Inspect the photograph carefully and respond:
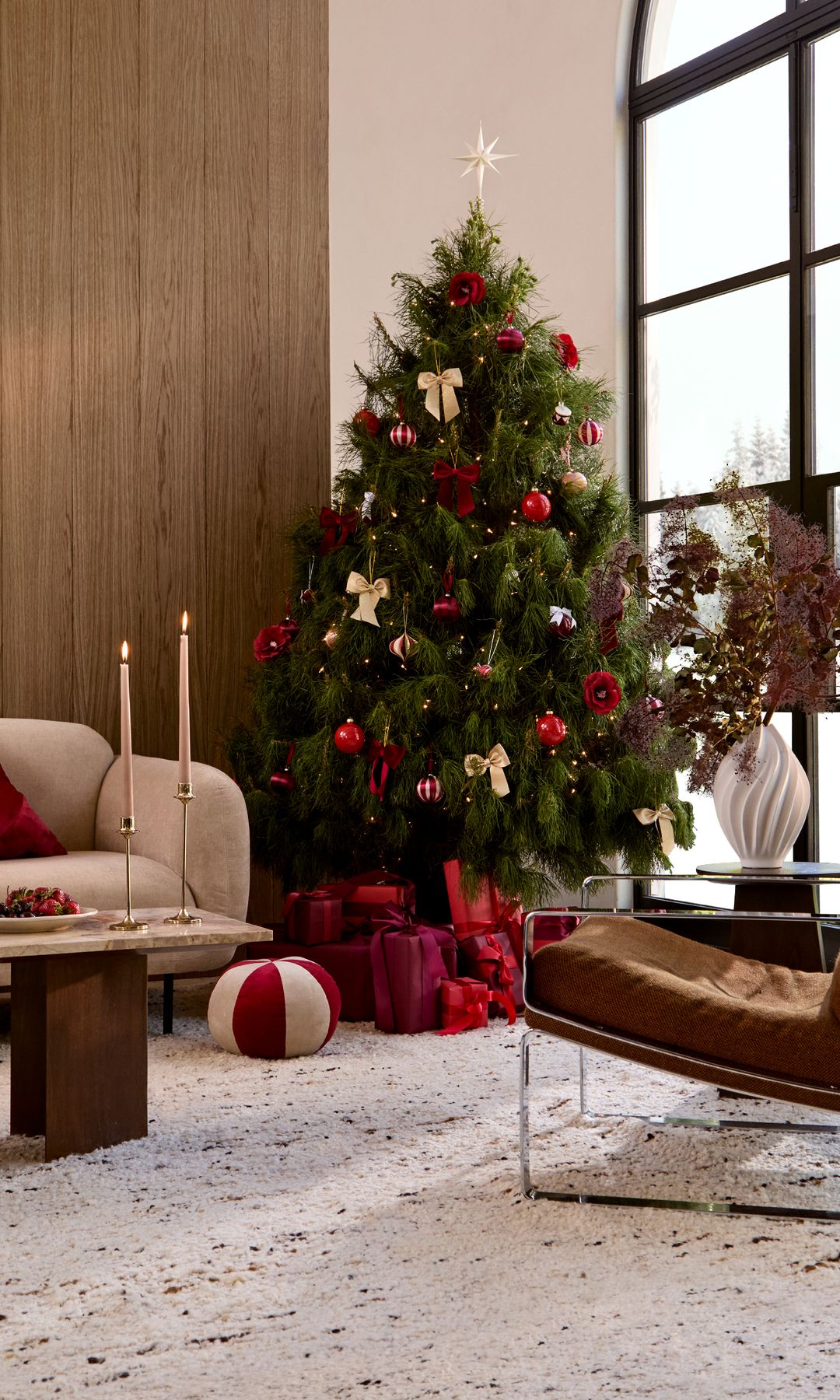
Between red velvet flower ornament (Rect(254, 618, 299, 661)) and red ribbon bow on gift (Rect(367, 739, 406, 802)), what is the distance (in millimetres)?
598

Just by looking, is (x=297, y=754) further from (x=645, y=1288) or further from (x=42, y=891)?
(x=645, y=1288)

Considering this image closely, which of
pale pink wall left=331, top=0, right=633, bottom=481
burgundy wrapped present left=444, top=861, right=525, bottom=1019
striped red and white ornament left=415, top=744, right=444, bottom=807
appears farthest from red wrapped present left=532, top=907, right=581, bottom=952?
pale pink wall left=331, top=0, right=633, bottom=481

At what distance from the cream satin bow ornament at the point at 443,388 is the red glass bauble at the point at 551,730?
92 centimetres

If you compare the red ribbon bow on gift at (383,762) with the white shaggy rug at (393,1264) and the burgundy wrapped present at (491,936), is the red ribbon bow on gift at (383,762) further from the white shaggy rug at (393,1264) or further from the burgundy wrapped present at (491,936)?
the white shaggy rug at (393,1264)

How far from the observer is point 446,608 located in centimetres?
369

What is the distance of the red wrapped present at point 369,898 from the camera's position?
12.5 feet

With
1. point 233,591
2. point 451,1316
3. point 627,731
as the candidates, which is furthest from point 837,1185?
point 233,591

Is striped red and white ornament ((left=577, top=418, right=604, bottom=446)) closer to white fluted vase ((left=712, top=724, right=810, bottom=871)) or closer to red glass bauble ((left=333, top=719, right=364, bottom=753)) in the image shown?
red glass bauble ((left=333, top=719, right=364, bottom=753))

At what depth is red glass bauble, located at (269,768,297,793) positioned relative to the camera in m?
4.07

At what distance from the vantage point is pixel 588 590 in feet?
12.4

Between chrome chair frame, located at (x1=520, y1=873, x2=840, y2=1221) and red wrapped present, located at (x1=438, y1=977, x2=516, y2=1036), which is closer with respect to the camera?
chrome chair frame, located at (x1=520, y1=873, x2=840, y2=1221)

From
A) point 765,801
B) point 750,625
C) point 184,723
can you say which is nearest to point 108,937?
point 184,723

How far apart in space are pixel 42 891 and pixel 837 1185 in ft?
4.98

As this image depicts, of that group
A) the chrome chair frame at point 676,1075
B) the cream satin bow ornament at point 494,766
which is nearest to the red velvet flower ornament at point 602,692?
the cream satin bow ornament at point 494,766
